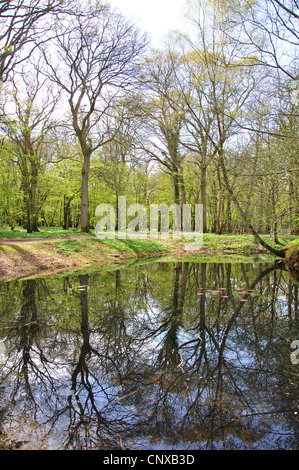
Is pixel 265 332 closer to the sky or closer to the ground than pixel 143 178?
closer to the ground

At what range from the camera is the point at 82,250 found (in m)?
13.1

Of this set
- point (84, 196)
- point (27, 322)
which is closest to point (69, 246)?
point (84, 196)

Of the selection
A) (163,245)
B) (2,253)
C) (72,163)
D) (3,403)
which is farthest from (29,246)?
(72,163)

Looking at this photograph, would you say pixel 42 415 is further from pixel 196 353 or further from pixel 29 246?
pixel 29 246

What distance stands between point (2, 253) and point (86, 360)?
8515mm

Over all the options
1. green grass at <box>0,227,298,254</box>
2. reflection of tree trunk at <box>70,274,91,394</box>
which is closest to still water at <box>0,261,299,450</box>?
reflection of tree trunk at <box>70,274,91,394</box>

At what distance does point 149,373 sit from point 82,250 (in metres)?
10.8

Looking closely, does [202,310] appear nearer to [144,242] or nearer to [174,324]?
[174,324]

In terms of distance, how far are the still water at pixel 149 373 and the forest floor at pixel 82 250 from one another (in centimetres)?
457

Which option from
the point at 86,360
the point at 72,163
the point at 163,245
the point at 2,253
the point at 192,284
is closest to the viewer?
the point at 86,360

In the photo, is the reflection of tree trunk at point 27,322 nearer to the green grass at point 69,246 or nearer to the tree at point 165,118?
the green grass at point 69,246

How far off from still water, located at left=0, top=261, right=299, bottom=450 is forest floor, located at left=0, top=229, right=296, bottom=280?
4.57 meters

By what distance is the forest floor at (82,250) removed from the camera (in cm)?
1028

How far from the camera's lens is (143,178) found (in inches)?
1128
